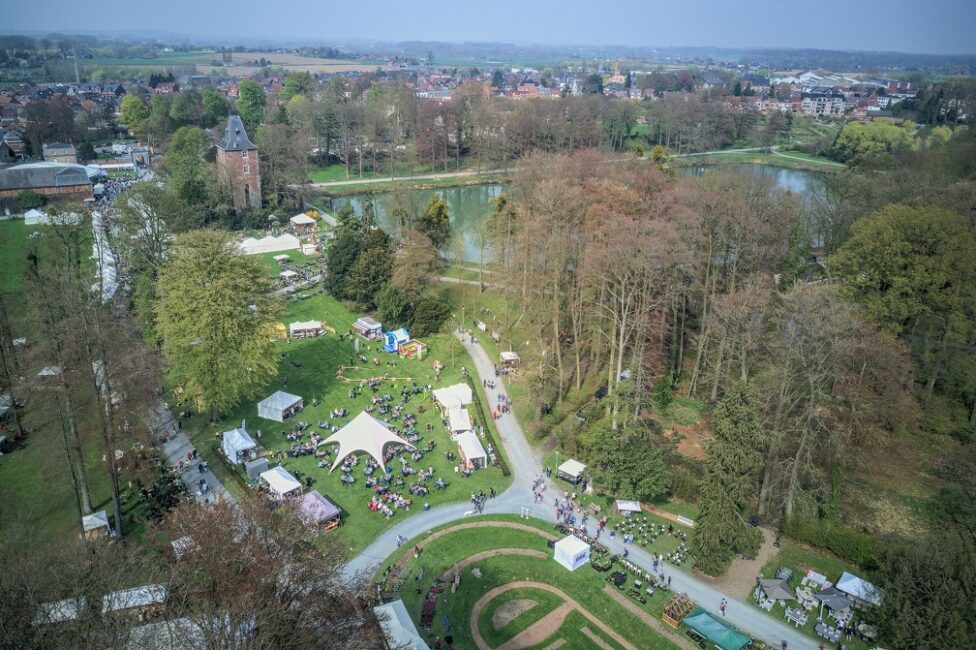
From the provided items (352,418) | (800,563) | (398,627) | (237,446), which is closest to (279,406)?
(352,418)

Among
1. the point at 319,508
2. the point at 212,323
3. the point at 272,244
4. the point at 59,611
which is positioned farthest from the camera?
the point at 272,244

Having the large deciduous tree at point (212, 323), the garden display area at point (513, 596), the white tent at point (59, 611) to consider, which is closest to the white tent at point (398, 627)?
the garden display area at point (513, 596)

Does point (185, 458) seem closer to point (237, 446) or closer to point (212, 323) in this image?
point (237, 446)

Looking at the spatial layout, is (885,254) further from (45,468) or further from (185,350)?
(45,468)

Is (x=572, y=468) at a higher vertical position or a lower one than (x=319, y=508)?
lower

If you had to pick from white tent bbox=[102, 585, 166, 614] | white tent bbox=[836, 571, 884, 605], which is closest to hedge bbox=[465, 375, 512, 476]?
white tent bbox=[836, 571, 884, 605]

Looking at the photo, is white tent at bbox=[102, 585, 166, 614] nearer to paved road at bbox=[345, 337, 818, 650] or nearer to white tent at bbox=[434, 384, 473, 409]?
paved road at bbox=[345, 337, 818, 650]
